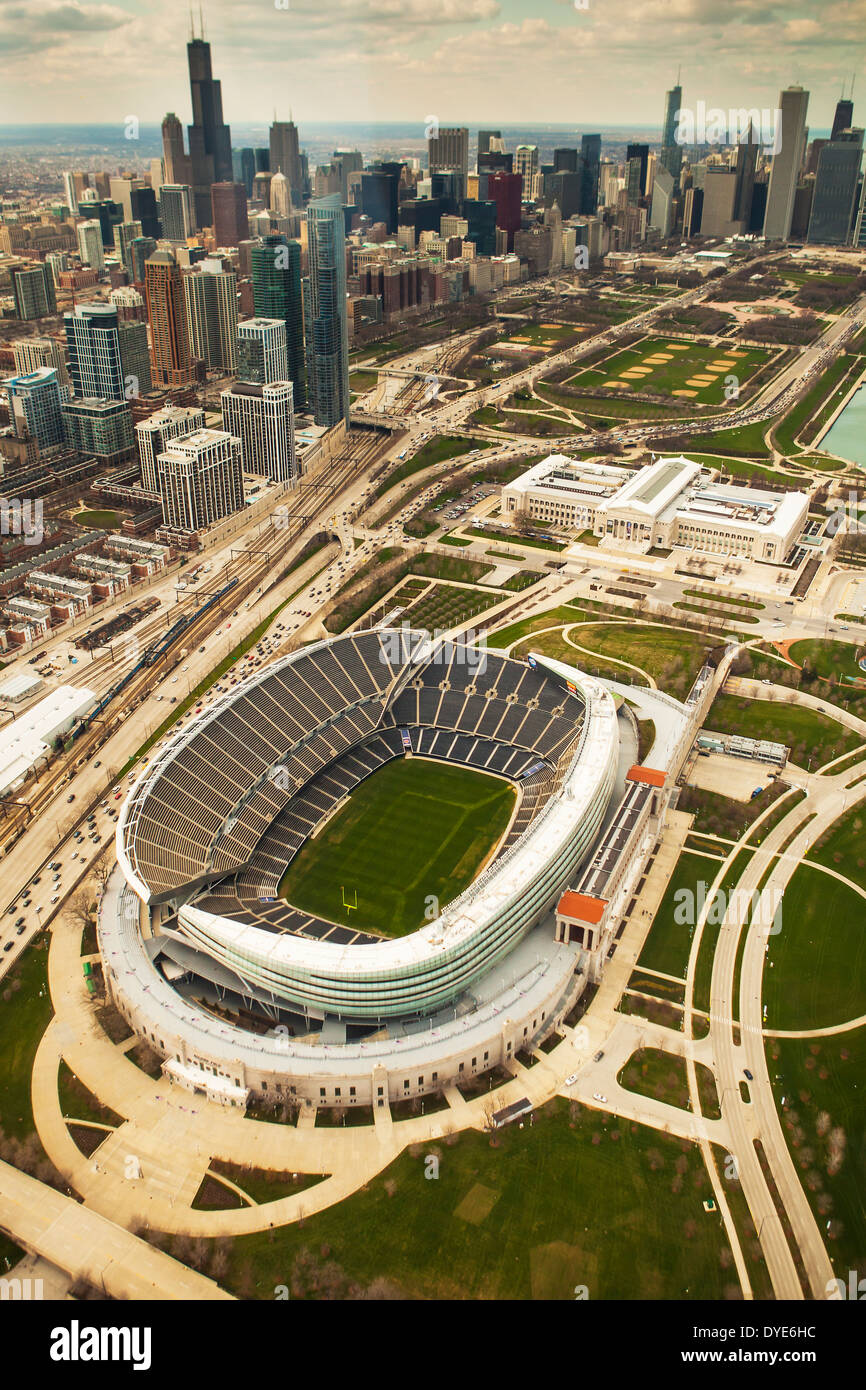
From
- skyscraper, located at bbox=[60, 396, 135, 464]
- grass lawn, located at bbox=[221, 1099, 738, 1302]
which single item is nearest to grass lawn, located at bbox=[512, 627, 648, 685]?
grass lawn, located at bbox=[221, 1099, 738, 1302]

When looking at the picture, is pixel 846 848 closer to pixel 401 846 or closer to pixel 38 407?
pixel 401 846

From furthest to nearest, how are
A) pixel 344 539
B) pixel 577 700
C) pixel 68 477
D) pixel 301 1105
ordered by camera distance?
pixel 68 477 → pixel 344 539 → pixel 577 700 → pixel 301 1105

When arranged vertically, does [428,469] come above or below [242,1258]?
above

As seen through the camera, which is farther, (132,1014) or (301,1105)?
(132,1014)

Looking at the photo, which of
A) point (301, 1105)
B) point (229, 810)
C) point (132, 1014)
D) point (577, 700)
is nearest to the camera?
point (301, 1105)

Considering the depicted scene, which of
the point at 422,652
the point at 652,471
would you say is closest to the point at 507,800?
the point at 422,652

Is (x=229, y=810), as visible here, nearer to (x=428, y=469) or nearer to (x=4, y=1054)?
(x=4, y=1054)

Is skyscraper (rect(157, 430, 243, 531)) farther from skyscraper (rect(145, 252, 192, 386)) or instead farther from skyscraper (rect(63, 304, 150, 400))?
skyscraper (rect(145, 252, 192, 386))
